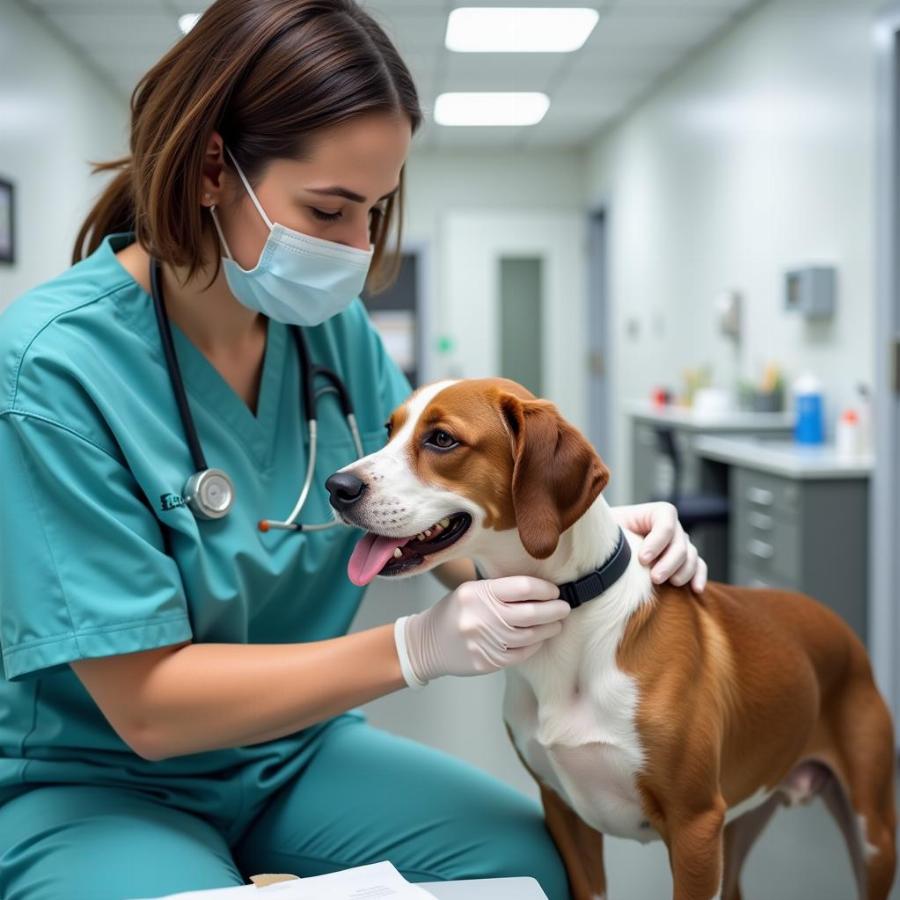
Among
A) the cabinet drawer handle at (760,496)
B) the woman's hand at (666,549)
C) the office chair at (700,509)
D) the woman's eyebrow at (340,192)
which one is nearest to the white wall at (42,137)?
the office chair at (700,509)

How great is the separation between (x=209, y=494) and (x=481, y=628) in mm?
364

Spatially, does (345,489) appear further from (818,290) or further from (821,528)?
(818,290)

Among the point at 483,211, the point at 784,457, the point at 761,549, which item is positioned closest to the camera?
the point at 784,457

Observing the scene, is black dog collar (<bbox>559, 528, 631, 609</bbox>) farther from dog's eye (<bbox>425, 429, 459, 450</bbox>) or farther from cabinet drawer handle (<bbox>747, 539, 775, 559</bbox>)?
cabinet drawer handle (<bbox>747, 539, 775, 559</bbox>)

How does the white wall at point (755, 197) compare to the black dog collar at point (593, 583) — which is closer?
the black dog collar at point (593, 583)

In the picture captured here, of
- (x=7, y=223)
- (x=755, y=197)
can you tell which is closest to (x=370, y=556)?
(x=7, y=223)

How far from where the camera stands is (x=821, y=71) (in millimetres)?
3852

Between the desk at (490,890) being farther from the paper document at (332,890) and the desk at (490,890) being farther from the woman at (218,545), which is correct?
the woman at (218,545)

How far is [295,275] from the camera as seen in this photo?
135cm

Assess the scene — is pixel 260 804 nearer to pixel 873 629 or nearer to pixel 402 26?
pixel 873 629

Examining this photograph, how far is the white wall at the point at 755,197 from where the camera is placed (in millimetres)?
3633

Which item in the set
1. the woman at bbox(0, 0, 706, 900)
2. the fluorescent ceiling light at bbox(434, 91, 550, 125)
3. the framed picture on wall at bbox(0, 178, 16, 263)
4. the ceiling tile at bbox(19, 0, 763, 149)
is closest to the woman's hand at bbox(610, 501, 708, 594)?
the woman at bbox(0, 0, 706, 900)

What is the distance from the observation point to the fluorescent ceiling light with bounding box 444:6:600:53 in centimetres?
454

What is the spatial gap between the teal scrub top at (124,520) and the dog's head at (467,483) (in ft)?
0.76
